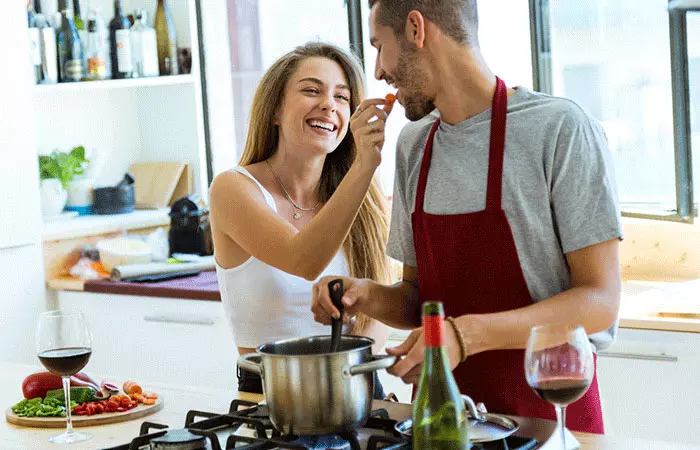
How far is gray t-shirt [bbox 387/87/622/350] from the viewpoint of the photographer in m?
1.71

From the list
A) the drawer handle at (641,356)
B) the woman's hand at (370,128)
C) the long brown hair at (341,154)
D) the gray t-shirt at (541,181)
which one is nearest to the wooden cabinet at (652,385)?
the drawer handle at (641,356)

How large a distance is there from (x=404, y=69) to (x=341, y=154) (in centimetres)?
74

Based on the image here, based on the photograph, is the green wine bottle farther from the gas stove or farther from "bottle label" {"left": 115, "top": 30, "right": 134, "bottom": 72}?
"bottle label" {"left": 115, "top": 30, "right": 134, "bottom": 72}

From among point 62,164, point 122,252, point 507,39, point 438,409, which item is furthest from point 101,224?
point 438,409

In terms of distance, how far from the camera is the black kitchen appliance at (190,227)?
409 centimetres

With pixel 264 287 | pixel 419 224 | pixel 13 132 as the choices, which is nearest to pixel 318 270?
pixel 264 287

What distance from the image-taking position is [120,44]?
13.6ft

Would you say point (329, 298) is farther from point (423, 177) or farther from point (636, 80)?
point (636, 80)

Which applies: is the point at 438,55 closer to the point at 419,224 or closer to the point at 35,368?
the point at 419,224

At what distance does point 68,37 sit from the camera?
4.08 metres

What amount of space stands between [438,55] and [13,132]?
240 centimetres

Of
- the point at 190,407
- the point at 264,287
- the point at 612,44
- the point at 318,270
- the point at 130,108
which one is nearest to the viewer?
the point at 190,407

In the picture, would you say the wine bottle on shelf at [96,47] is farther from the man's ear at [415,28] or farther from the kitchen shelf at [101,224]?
the man's ear at [415,28]

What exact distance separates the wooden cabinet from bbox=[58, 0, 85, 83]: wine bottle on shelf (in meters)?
2.27
